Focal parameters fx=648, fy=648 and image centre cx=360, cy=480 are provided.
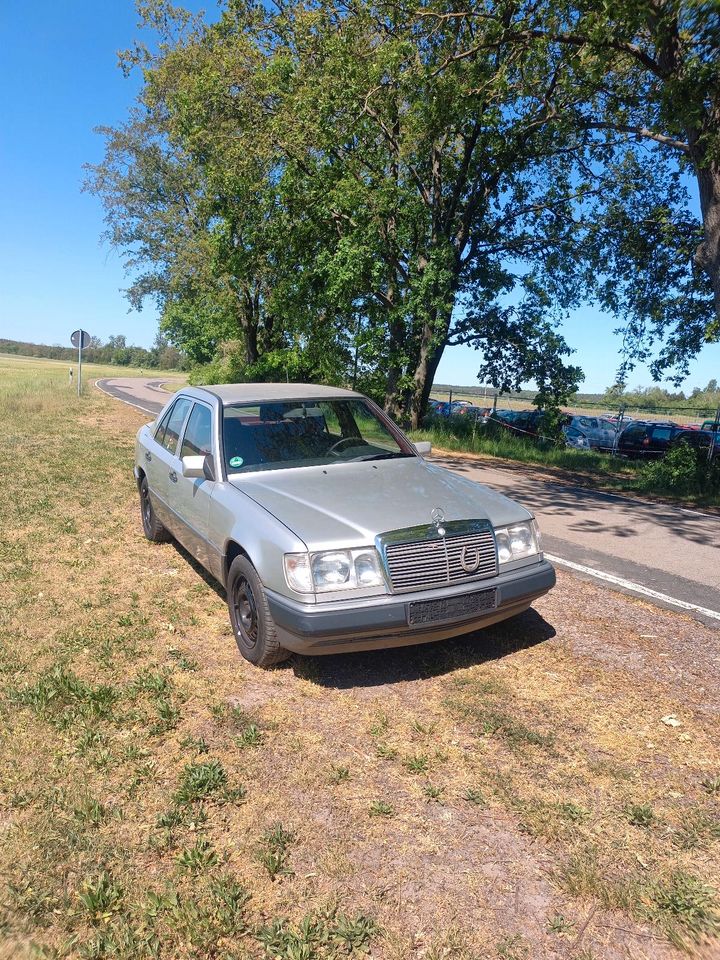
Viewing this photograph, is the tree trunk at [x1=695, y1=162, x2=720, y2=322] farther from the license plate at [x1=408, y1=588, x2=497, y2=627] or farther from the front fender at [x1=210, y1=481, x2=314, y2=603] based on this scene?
the front fender at [x1=210, y1=481, x2=314, y2=603]

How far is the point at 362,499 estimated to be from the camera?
3957mm

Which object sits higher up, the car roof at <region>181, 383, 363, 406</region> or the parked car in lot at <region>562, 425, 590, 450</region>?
the car roof at <region>181, 383, 363, 406</region>

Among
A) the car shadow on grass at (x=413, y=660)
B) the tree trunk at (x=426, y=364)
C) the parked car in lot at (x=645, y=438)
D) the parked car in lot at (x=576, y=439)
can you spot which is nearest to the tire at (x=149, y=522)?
the car shadow on grass at (x=413, y=660)

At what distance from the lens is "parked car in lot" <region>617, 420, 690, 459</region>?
23828 millimetres

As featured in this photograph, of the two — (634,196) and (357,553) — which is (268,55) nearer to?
(634,196)

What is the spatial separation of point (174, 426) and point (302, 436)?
1.54 meters

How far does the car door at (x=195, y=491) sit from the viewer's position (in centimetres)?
458

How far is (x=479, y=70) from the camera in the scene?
10.8 m

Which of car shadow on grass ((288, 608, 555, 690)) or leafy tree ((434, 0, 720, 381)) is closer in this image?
car shadow on grass ((288, 608, 555, 690))

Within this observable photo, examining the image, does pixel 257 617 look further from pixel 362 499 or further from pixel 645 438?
pixel 645 438

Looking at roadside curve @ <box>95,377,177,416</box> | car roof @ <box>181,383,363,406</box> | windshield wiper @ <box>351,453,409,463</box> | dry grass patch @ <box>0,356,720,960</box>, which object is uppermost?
car roof @ <box>181,383,363,406</box>

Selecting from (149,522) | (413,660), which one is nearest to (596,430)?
(149,522)

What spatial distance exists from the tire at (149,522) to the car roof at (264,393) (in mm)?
1390

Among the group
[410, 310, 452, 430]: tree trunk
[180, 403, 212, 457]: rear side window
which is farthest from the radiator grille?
[410, 310, 452, 430]: tree trunk
